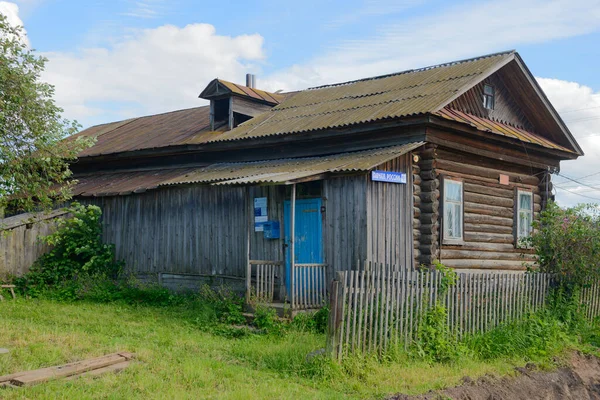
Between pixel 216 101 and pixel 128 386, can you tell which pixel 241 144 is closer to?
pixel 216 101

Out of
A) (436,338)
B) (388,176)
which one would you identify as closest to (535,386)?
(436,338)

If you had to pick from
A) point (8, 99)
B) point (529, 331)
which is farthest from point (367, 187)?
point (8, 99)

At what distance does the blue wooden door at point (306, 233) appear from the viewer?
13578 millimetres

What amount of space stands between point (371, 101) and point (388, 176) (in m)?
3.68

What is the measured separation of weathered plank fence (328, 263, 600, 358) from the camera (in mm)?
8578

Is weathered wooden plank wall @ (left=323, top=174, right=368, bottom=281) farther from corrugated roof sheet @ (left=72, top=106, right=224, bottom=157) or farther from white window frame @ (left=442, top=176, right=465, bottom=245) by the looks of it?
corrugated roof sheet @ (left=72, top=106, right=224, bottom=157)

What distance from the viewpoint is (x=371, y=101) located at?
16.3 meters

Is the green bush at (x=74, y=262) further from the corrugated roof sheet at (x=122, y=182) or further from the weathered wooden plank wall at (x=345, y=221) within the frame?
the weathered wooden plank wall at (x=345, y=221)

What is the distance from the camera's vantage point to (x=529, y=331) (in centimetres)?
1097

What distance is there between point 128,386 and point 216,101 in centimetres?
1272

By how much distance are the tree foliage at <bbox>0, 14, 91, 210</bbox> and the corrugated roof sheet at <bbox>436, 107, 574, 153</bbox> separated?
7.51m

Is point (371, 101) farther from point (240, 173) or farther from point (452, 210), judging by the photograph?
point (240, 173)

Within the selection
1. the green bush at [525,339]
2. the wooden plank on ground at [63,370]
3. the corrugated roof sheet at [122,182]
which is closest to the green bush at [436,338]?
the green bush at [525,339]

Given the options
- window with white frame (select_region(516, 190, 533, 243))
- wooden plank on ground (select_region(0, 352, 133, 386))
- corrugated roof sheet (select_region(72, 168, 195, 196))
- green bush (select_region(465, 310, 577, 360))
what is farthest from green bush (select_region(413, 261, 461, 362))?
corrugated roof sheet (select_region(72, 168, 195, 196))
